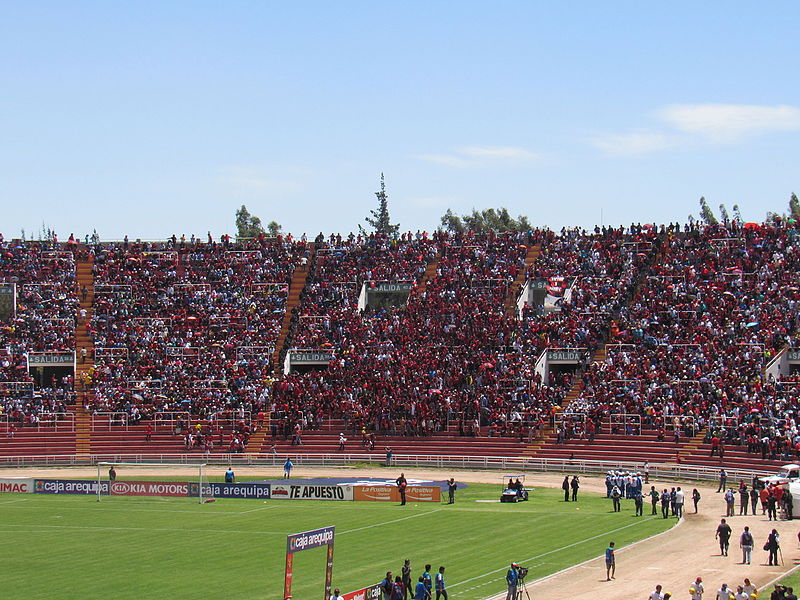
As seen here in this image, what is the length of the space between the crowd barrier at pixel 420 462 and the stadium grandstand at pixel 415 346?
897 millimetres

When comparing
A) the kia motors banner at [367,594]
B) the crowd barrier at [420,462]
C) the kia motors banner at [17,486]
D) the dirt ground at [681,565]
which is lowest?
the dirt ground at [681,565]

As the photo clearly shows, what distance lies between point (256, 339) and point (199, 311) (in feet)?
17.8

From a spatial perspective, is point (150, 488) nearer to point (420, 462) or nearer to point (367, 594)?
point (420, 462)

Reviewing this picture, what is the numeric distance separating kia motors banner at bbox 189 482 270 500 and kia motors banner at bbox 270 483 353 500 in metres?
0.52

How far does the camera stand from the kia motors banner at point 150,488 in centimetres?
6153

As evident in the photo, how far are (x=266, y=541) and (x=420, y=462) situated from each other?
26.2 metres

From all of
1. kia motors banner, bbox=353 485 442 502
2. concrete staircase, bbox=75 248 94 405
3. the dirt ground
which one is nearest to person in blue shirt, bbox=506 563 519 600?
the dirt ground

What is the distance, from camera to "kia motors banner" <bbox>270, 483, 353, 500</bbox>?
59.4 m

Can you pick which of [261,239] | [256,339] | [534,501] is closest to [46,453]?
[256,339]

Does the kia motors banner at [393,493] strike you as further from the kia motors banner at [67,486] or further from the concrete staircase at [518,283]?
the concrete staircase at [518,283]

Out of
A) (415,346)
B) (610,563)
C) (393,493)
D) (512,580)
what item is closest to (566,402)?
(415,346)

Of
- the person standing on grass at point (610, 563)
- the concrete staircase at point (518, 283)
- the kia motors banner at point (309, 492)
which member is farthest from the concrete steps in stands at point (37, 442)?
the person standing on grass at point (610, 563)

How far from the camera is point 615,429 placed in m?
70.3

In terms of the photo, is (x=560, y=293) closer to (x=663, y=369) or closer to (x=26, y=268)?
(x=663, y=369)
